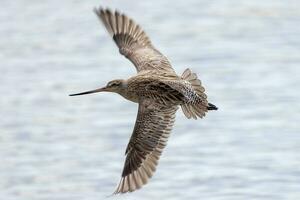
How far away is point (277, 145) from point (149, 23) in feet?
12.8

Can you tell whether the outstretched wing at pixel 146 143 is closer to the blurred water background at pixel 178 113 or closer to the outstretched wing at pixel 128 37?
the outstretched wing at pixel 128 37

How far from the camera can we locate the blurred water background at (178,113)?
36.8ft

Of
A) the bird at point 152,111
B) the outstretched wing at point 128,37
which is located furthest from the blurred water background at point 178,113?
the bird at point 152,111

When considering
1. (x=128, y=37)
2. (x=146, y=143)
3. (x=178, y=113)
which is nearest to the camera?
(x=146, y=143)

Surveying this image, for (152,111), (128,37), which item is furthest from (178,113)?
(152,111)

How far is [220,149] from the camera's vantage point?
38.5 ft

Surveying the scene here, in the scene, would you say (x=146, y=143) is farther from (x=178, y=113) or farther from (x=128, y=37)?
(x=178, y=113)

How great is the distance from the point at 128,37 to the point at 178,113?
84.1 inches

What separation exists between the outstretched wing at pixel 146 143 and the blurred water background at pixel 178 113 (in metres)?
1.59

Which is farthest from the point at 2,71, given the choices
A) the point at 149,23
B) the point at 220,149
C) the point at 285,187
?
the point at 285,187

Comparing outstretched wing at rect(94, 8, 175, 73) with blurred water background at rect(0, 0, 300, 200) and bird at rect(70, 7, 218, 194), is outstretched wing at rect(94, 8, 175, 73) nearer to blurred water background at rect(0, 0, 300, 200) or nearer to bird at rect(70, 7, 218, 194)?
bird at rect(70, 7, 218, 194)

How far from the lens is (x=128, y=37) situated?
434 inches

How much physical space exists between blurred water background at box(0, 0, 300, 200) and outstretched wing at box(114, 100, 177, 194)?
5.23 feet

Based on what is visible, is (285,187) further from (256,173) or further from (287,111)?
(287,111)
